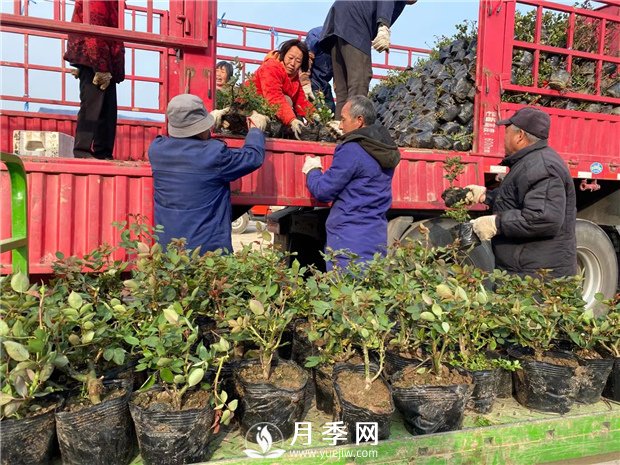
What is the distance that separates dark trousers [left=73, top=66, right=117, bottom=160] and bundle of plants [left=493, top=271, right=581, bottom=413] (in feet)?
10.4

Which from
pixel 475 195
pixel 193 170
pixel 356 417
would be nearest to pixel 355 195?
pixel 475 195

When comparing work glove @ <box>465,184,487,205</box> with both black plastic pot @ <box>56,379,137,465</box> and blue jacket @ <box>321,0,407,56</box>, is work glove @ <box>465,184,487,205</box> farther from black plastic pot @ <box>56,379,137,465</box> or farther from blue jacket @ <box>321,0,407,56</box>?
black plastic pot @ <box>56,379,137,465</box>

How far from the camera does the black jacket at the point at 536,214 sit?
118 inches

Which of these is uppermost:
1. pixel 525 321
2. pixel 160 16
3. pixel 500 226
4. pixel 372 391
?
pixel 160 16

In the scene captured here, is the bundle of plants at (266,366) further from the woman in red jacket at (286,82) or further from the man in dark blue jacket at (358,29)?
the man in dark blue jacket at (358,29)

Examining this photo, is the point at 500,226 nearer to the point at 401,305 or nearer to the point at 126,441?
the point at 401,305

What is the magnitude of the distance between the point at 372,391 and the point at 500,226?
1.69 m

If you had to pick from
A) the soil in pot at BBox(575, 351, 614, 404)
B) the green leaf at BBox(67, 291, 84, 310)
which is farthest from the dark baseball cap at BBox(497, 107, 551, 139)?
the green leaf at BBox(67, 291, 84, 310)

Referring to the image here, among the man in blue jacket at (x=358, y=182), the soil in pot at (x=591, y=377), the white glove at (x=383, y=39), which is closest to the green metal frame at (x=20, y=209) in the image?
the man in blue jacket at (x=358, y=182)

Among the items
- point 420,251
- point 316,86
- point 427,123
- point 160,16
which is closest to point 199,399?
point 420,251

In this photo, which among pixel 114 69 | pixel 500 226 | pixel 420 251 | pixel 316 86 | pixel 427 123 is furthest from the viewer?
pixel 316 86

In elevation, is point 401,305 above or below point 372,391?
above

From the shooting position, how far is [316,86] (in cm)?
590

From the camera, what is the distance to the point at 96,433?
5.35ft
